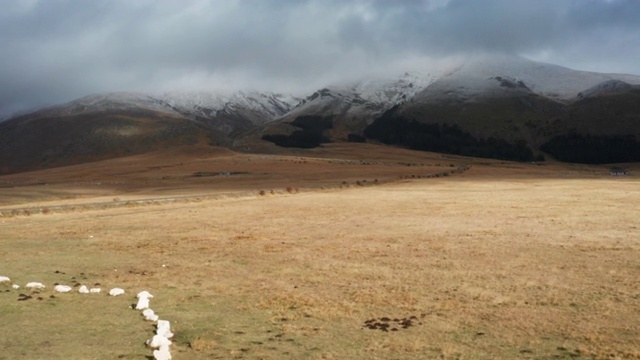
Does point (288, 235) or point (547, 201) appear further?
point (547, 201)

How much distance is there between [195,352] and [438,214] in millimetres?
31311

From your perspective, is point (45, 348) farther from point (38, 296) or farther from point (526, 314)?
point (526, 314)

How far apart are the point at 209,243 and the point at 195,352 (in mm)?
17119

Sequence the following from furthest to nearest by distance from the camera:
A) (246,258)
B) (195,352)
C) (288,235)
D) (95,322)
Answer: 1. (288,235)
2. (246,258)
3. (95,322)
4. (195,352)

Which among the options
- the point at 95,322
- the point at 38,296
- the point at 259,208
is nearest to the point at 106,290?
the point at 38,296

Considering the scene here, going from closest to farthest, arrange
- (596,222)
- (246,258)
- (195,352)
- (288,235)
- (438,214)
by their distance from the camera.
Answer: (195,352) → (246,258) → (288,235) → (596,222) → (438,214)

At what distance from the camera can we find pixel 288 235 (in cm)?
3228

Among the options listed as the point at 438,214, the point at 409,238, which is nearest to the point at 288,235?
the point at 409,238

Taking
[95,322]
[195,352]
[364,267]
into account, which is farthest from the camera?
[364,267]

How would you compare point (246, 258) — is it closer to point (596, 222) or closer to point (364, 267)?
point (364, 267)

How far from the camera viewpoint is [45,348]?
12.9 metres

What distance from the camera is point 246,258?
81.4 ft

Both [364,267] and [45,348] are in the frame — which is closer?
[45,348]

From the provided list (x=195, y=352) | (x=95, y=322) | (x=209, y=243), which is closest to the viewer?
(x=195, y=352)
